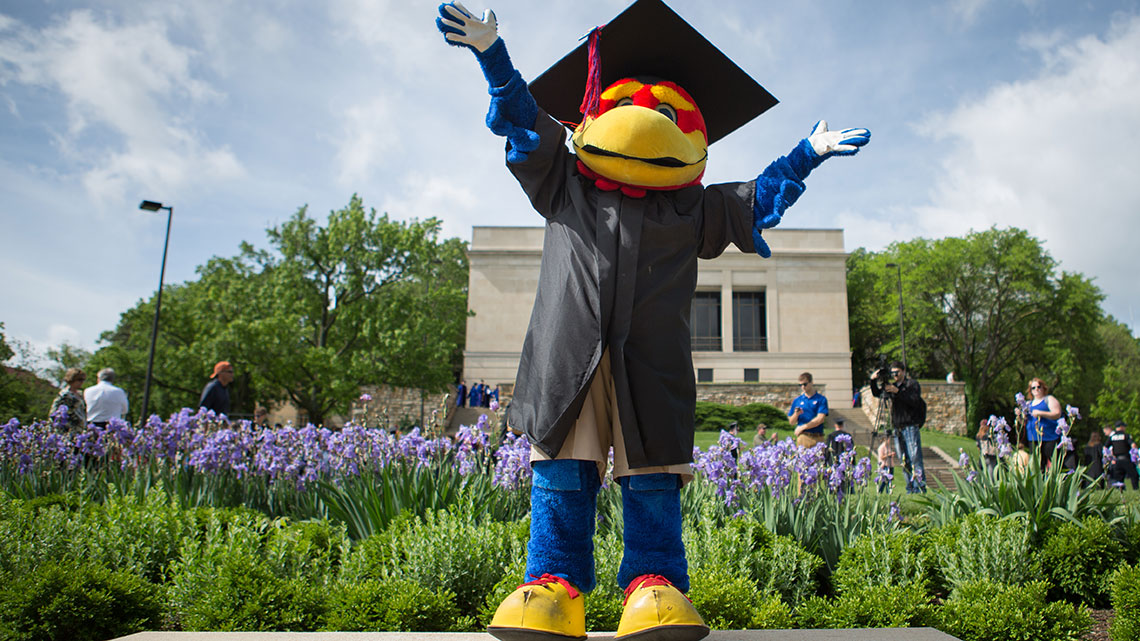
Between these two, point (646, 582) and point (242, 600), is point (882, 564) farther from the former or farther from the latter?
point (242, 600)

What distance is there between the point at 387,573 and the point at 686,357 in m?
2.33

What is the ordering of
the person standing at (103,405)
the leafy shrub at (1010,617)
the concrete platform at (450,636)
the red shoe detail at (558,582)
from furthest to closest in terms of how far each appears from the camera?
the person standing at (103,405) → the leafy shrub at (1010,617) → the concrete platform at (450,636) → the red shoe detail at (558,582)

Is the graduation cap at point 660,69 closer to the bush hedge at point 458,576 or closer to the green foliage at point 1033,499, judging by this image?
the bush hedge at point 458,576

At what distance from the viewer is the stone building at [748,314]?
34.2 meters

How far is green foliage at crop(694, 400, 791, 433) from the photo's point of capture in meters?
27.2

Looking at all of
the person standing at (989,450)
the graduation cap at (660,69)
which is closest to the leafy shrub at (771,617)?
the graduation cap at (660,69)

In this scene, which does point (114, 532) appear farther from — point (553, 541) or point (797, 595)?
point (797, 595)

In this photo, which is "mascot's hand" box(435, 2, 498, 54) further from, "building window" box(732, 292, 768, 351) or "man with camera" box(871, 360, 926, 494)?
"building window" box(732, 292, 768, 351)

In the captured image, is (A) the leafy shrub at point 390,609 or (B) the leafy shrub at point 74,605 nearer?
(B) the leafy shrub at point 74,605

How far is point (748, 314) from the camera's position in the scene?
37.2 metres

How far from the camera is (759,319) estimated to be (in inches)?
1462

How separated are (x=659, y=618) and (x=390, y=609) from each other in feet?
5.46

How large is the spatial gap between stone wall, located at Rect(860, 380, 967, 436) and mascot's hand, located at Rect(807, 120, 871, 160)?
31735mm

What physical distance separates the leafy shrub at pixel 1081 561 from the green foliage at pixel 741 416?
22304 mm
